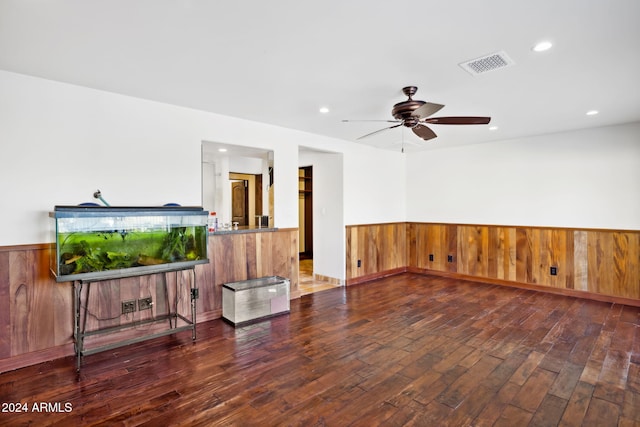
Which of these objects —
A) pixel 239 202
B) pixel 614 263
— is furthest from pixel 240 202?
pixel 614 263

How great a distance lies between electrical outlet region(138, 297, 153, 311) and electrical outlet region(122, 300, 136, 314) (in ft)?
0.17

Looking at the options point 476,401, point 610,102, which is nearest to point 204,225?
point 476,401

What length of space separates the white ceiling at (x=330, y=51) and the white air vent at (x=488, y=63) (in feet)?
0.23

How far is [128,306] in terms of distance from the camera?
314 cm

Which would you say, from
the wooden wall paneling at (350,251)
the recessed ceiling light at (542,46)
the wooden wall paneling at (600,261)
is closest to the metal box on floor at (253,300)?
the wooden wall paneling at (350,251)

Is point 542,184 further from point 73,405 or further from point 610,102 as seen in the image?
point 73,405

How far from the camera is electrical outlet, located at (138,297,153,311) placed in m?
3.22

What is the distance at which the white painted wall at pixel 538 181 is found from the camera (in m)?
4.38

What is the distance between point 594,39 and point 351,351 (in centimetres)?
288

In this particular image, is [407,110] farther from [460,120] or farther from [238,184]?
[238,184]

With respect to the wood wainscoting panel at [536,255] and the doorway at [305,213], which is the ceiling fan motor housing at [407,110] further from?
the doorway at [305,213]

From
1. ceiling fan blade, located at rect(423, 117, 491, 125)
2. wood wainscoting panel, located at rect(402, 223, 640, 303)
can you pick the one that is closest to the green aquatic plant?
ceiling fan blade, located at rect(423, 117, 491, 125)

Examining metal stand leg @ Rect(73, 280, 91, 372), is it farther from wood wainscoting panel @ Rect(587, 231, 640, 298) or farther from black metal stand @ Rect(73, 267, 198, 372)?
wood wainscoting panel @ Rect(587, 231, 640, 298)

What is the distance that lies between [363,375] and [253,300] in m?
1.58
